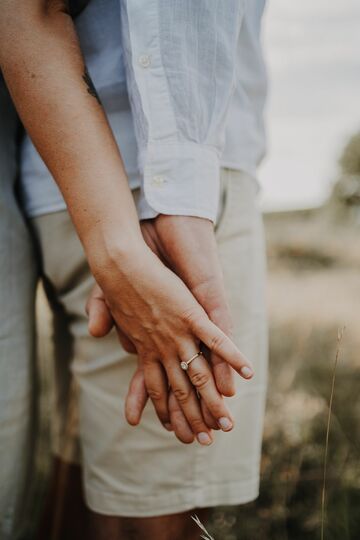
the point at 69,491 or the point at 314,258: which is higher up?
the point at 69,491

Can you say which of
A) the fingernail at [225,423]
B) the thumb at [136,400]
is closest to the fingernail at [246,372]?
the fingernail at [225,423]

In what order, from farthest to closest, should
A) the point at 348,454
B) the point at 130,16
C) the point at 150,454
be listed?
the point at 348,454 < the point at 150,454 < the point at 130,16

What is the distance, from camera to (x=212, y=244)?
0.95m

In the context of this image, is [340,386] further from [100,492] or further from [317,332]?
[100,492]

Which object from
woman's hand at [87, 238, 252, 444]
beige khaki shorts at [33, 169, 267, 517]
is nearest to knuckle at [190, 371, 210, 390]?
woman's hand at [87, 238, 252, 444]

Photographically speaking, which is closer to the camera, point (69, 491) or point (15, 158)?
point (15, 158)

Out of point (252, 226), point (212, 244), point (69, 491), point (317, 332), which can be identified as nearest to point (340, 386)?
point (317, 332)

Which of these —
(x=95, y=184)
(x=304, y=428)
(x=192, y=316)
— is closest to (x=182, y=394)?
(x=192, y=316)

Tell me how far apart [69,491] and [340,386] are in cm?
176

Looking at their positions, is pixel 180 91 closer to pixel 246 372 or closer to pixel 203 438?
pixel 246 372

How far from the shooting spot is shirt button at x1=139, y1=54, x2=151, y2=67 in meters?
0.90

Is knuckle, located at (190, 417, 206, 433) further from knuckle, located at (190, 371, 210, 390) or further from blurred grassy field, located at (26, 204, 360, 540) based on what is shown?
blurred grassy field, located at (26, 204, 360, 540)

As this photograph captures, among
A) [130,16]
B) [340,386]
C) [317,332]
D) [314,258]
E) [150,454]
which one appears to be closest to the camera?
[130,16]

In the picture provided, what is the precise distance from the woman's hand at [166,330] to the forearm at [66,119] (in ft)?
0.19
